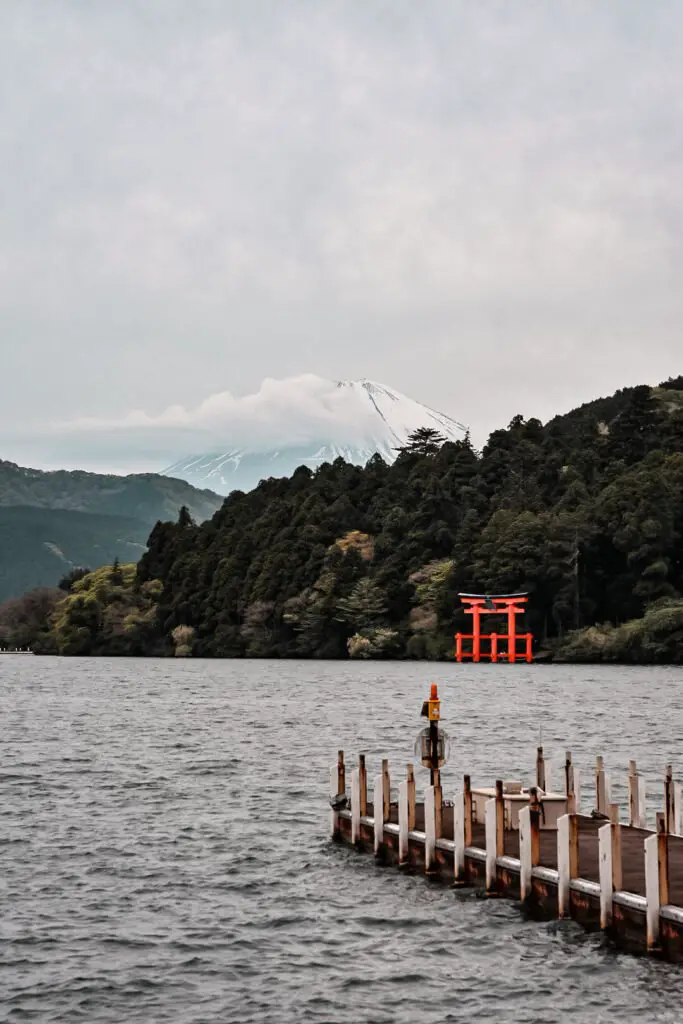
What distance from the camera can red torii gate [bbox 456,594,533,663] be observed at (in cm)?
15112

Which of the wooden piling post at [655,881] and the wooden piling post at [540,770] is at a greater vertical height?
the wooden piling post at [540,770]

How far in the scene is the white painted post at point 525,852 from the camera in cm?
2623

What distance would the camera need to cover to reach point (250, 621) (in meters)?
189

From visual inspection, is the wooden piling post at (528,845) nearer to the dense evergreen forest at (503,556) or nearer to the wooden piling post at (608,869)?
the wooden piling post at (608,869)

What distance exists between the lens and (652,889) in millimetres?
22672

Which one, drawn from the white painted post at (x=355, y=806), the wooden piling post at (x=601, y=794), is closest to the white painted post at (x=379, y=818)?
the white painted post at (x=355, y=806)

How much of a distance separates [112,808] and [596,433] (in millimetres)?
150759

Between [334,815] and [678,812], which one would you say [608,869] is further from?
[334,815]

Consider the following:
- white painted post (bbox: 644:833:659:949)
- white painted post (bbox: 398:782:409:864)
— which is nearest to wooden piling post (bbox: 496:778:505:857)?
white painted post (bbox: 398:782:409:864)

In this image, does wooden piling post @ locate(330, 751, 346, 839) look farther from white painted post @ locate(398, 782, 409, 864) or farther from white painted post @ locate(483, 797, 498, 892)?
white painted post @ locate(483, 797, 498, 892)

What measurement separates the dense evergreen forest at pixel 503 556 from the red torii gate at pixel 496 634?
2758 mm

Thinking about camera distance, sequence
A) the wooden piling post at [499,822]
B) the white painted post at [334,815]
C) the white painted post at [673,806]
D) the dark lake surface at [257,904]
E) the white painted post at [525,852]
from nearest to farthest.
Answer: the dark lake surface at [257,904] < the white painted post at [525,852] < the wooden piling post at [499,822] < the white painted post at [673,806] < the white painted post at [334,815]

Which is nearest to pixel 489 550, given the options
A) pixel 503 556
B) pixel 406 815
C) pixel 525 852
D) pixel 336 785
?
pixel 503 556

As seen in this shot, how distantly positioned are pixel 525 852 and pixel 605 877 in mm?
2836
